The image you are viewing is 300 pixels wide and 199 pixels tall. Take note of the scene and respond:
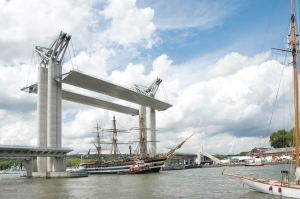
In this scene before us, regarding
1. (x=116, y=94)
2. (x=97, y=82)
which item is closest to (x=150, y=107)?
(x=116, y=94)

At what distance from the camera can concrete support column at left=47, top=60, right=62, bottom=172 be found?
62.7 metres

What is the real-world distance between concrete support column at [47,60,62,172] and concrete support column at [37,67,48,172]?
157 cm

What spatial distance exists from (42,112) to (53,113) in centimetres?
321

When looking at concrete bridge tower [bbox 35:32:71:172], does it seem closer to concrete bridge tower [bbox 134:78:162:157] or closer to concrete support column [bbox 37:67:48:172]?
concrete support column [bbox 37:67:48:172]

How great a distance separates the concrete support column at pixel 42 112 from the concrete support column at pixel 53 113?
157 centimetres

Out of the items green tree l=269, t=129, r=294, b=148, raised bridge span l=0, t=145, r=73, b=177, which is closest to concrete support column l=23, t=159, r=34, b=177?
raised bridge span l=0, t=145, r=73, b=177

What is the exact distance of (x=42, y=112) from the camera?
65.6 meters

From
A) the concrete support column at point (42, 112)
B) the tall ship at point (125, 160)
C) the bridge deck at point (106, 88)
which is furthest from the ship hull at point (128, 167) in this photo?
the bridge deck at point (106, 88)

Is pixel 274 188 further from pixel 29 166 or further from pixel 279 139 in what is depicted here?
pixel 279 139

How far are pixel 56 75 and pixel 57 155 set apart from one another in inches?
556

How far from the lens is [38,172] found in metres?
62.0

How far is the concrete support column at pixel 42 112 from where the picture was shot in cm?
6400

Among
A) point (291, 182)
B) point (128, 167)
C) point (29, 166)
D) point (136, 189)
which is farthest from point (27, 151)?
point (291, 182)

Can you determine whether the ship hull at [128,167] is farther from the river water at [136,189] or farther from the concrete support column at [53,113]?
the river water at [136,189]
